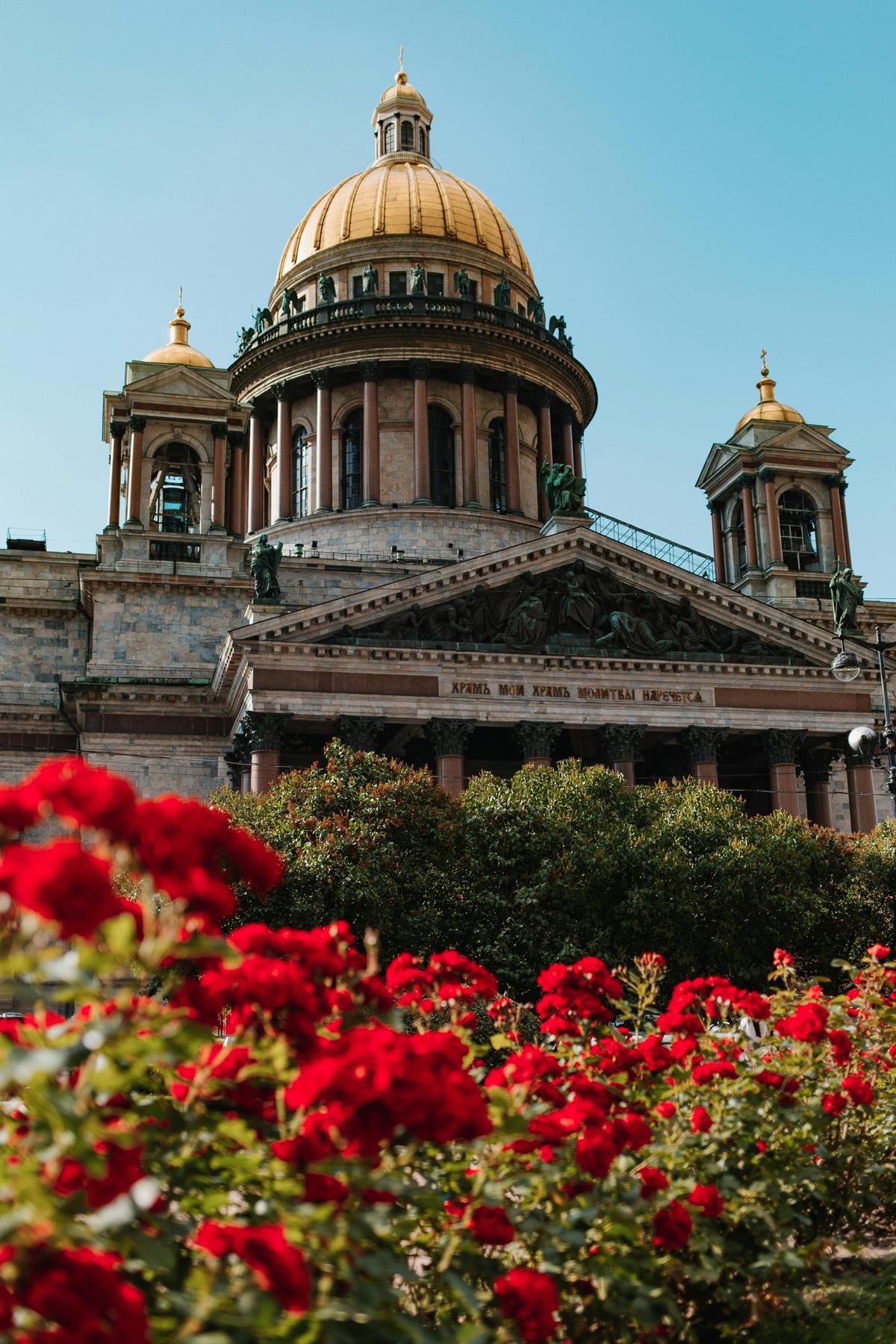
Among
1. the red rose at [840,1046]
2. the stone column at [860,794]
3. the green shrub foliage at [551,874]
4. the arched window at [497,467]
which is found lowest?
the red rose at [840,1046]

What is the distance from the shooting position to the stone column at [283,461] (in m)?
56.9

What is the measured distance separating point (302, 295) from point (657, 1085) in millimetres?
57047

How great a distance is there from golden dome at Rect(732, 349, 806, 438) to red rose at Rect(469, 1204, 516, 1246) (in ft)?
161

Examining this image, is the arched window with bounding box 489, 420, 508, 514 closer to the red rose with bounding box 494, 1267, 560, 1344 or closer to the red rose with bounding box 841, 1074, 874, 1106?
the red rose with bounding box 841, 1074, 874, 1106

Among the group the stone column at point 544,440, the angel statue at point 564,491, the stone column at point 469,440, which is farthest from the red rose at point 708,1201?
the stone column at point 544,440

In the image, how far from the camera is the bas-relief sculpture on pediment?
38.0m

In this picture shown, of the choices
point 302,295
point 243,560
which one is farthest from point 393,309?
point 243,560

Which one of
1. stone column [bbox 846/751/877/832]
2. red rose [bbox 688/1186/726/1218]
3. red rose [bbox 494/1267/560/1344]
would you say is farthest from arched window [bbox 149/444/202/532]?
red rose [bbox 494/1267/560/1344]

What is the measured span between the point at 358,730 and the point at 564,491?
11.5 meters

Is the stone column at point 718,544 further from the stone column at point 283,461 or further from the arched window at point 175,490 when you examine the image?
the arched window at point 175,490

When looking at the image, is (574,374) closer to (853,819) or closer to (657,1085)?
(853,819)

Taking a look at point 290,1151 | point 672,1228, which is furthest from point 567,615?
point 290,1151

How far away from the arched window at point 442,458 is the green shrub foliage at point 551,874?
29.6 meters

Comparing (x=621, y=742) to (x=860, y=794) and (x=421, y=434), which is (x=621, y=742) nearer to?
(x=860, y=794)
